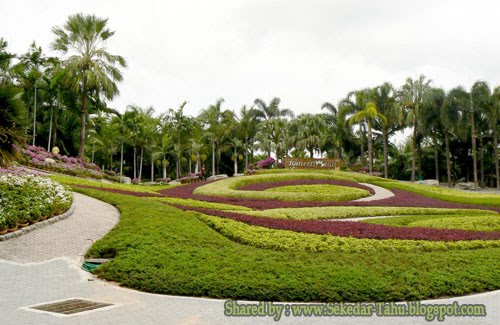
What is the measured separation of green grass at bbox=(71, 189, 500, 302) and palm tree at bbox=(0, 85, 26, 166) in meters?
4.28

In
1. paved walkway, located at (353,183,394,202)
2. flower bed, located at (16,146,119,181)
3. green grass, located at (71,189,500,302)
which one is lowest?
green grass, located at (71,189,500,302)

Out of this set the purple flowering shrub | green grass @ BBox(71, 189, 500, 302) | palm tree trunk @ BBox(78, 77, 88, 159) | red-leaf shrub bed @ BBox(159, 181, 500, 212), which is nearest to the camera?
green grass @ BBox(71, 189, 500, 302)

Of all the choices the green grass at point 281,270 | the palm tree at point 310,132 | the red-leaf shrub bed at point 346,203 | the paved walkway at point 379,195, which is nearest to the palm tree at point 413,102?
the palm tree at point 310,132

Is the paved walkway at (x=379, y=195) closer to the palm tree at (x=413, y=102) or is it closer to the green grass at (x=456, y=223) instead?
the green grass at (x=456, y=223)

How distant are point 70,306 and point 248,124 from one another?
4658 cm

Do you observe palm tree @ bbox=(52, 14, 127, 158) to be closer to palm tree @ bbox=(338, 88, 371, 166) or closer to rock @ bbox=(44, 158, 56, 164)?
rock @ bbox=(44, 158, 56, 164)

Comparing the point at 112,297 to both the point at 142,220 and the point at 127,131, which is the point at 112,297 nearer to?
the point at 142,220

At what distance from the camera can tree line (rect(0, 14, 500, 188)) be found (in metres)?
36.2

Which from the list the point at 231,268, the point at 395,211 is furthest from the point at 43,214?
the point at 395,211

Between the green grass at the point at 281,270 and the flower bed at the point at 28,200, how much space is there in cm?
285

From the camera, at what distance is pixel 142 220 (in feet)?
43.9

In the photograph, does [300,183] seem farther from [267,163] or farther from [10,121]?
[10,121]

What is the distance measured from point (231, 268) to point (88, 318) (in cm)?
304

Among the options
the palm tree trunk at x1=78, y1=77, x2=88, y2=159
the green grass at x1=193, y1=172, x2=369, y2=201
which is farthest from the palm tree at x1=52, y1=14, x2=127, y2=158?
the green grass at x1=193, y1=172, x2=369, y2=201
